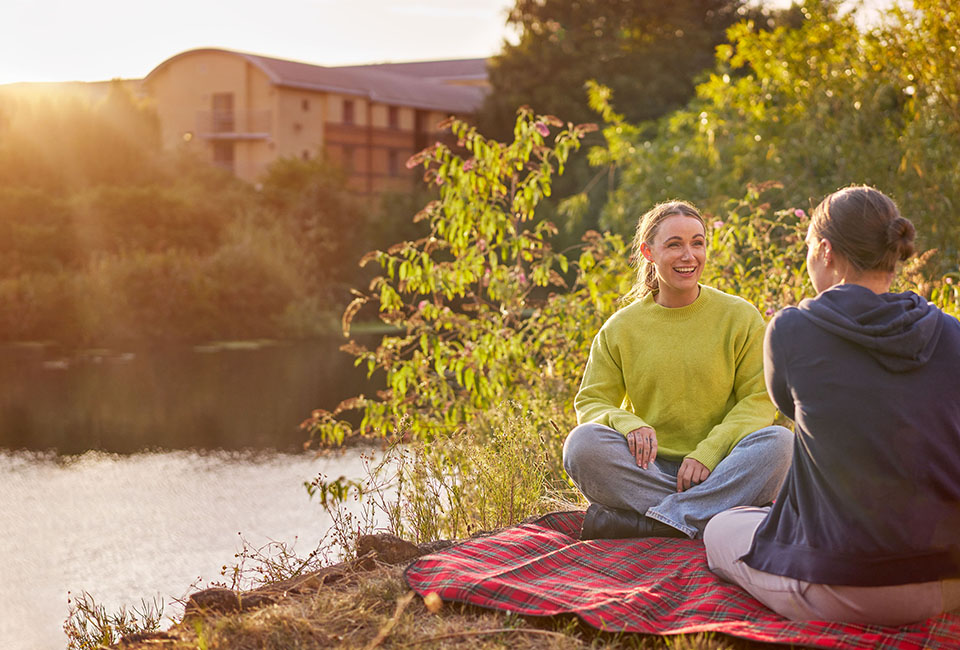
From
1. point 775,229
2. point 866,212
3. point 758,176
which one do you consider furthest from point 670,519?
point 758,176

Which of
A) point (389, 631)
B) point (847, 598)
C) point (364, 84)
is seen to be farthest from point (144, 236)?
point (847, 598)

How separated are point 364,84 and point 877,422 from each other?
26.7 meters

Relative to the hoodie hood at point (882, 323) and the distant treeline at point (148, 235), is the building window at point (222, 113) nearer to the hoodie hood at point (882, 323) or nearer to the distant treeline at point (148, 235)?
the distant treeline at point (148, 235)

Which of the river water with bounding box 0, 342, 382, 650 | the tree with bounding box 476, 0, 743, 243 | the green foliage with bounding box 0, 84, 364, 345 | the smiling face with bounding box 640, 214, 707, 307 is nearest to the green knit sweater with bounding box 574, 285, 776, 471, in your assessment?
the smiling face with bounding box 640, 214, 707, 307

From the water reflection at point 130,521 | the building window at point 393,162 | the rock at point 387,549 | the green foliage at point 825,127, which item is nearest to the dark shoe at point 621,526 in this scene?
the rock at point 387,549

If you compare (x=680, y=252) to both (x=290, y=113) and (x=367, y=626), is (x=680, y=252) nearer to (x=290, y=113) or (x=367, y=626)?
(x=367, y=626)

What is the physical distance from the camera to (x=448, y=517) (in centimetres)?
441

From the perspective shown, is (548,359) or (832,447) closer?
(832,447)

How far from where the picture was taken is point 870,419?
7.38 ft

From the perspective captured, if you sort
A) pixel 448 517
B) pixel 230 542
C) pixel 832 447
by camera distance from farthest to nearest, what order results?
pixel 230 542, pixel 448 517, pixel 832 447

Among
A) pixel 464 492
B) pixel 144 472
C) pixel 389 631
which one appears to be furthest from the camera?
pixel 144 472

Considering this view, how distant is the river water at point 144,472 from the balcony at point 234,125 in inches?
359

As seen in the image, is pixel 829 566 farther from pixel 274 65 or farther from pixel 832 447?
pixel 274 65

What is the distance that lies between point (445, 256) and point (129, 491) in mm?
14004
